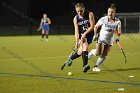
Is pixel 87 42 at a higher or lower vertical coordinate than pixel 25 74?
higher

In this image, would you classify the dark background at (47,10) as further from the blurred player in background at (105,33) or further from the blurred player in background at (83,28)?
the blurred player in background at (83,28)

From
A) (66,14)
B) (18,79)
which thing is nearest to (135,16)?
(66,14)

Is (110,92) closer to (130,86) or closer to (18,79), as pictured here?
(130,86)

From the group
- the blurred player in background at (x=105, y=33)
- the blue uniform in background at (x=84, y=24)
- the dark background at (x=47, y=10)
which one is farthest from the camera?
the dark background at (x=47, y=10)

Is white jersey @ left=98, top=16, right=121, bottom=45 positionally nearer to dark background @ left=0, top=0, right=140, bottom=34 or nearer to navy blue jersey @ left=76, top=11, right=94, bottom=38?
navy blue jersey @ left=76, top=11, right=94, bottom=38

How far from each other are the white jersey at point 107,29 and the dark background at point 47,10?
31937 millimetres

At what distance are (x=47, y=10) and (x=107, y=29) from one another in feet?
118

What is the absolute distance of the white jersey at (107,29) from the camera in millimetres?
12547

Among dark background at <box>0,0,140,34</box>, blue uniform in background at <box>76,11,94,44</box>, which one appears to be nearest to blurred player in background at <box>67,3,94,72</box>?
blue uniform in background at <box>76,11,94,44</box>

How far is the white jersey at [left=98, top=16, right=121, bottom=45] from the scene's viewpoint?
1255 cm

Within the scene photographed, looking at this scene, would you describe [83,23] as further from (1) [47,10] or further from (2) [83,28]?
(1) [47,10]

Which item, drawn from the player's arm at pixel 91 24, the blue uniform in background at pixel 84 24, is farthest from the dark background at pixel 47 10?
the player's arm at pixel 91 24

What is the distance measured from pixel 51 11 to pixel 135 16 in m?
10.1

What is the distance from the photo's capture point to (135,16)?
163 ft
